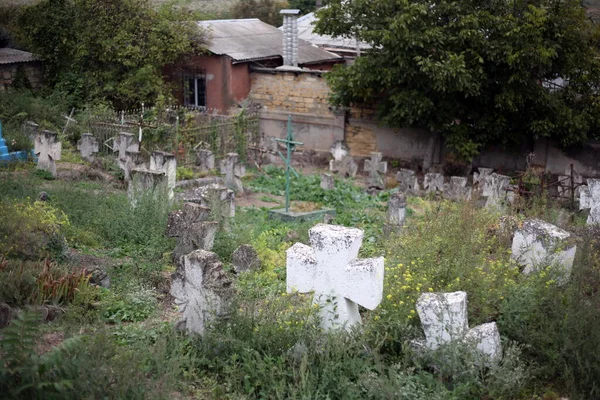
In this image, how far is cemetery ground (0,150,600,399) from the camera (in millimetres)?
5055

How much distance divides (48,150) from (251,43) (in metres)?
11.3

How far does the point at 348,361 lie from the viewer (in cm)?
559

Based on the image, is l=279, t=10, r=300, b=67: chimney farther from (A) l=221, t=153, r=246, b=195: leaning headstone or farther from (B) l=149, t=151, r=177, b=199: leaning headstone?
(B) l=149, t=151, r=177, b=199: leaning headstone

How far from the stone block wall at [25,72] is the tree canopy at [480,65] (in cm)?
918

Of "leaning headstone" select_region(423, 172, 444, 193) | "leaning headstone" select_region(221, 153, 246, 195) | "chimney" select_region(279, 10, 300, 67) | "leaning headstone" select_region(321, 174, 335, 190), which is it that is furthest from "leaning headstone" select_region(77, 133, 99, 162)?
"chimney" select_region(279, 10, 300, 67)

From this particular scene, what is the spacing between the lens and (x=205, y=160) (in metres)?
17.5

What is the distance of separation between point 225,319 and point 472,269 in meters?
2.32

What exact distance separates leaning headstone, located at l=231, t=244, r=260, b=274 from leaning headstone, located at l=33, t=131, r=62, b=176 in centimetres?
671

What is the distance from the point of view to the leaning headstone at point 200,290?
614 cm

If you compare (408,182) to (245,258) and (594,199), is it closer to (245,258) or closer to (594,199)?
(594,199)

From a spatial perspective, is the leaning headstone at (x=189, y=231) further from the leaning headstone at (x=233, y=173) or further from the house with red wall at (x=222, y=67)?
the house with red wall at (x=222, y=67)

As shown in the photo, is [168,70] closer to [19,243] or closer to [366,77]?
[366,77]

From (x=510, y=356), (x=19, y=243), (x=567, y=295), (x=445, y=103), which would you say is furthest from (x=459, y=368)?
(x=445, y=103)

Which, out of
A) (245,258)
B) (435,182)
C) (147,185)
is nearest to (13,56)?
(435,182)
